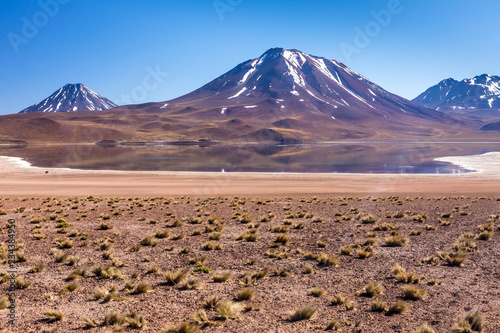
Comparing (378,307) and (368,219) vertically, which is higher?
(368,219)

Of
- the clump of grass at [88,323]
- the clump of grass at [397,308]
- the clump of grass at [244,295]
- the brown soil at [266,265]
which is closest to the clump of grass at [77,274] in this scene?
the brown soil at [266,265]

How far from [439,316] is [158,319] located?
4763mm

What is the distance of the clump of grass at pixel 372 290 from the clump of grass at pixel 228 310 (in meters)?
2.61

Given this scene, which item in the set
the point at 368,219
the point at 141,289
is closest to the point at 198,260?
the point at 141,289

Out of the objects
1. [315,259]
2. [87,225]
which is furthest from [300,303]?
[87,225]

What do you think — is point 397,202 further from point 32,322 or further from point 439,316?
point 32,322

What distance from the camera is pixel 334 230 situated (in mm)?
14188

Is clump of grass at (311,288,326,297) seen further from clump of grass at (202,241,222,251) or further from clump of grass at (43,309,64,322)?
clump of grass at (43,309,64,322)

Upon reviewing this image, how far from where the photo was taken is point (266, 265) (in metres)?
9.91

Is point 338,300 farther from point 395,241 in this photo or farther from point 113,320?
point 395,241

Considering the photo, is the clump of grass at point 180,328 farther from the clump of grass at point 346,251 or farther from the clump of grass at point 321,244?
the clump of grass at point 321,244

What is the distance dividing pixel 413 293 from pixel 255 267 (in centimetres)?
374

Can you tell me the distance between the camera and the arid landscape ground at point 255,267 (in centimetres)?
657

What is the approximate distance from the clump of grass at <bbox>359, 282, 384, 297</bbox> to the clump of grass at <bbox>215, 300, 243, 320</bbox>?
8.57 feet
